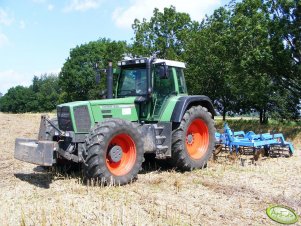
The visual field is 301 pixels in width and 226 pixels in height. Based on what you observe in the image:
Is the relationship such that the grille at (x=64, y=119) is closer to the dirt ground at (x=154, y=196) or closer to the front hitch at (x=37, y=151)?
the front hitch at (x=37, y=151)

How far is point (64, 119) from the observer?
7.35 meters

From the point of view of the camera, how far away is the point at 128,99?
8.06 metres

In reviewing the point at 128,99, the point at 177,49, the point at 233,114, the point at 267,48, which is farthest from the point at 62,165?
the point at 177,49

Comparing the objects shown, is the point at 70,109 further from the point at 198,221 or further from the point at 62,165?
the point at 198,221

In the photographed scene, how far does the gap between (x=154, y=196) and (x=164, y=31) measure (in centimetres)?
2868

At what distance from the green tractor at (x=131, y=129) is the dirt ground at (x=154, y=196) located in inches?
16.3

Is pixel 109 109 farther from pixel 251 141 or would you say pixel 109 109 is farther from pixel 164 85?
pixel 251 141

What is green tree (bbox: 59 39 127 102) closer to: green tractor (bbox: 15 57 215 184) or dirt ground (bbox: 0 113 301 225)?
green tractor (bbox: 15 57 215 184)

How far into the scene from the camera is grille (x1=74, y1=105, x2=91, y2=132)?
714cm

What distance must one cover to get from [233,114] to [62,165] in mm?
23645

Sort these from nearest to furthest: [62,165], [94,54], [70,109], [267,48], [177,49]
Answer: [70,109] → [62,165] → [267,48] → [177,49] → [94,54]

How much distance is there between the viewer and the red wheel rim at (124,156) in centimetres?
695

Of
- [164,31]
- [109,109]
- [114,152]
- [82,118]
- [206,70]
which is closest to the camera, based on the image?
[114,152]

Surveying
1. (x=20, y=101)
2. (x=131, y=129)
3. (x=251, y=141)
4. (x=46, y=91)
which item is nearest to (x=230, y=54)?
(x=251, y=141)
